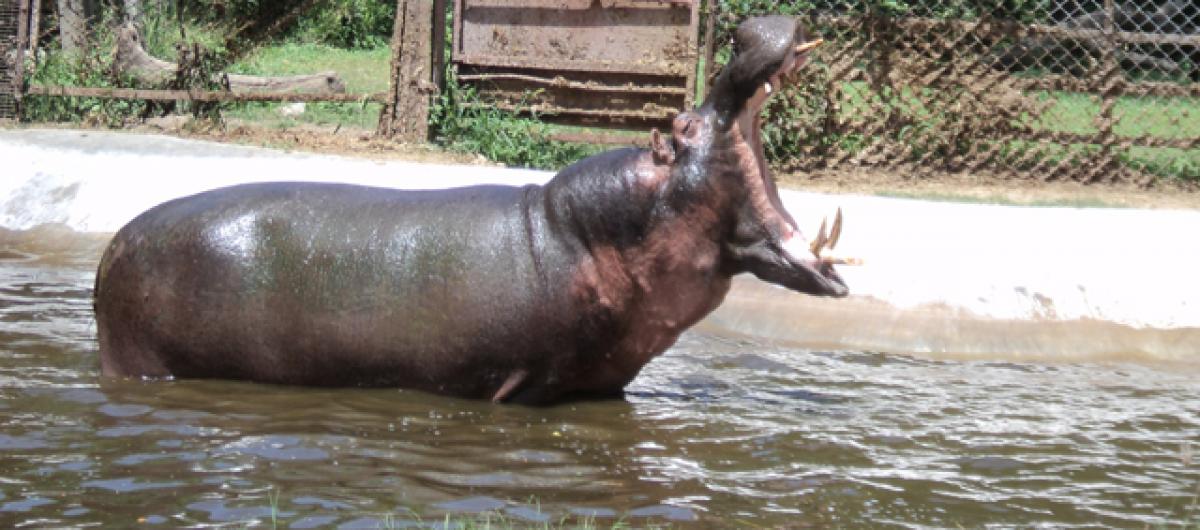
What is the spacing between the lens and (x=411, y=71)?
10.9m

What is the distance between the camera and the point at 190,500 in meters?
3.99

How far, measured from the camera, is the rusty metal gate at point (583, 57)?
35.1 ft

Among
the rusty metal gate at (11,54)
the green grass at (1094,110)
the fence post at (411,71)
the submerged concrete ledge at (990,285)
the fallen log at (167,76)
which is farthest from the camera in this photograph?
the fallen log at (167,76)

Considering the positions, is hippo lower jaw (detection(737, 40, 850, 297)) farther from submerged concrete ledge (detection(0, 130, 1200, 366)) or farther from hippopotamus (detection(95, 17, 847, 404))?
submerged concrete ledge (detection(0, 130, 1200, 366))

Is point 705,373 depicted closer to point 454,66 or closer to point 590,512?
point 590,512

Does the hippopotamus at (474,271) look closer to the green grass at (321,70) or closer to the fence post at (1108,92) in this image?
the green grass at (321,70)

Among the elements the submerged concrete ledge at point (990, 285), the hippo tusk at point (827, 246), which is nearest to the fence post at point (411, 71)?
the submerged concrete ledge at point (990, 285)

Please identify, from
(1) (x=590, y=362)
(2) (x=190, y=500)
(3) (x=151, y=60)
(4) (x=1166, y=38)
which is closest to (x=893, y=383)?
(1) (x=590, y=362)

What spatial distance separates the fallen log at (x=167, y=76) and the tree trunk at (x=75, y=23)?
30cm

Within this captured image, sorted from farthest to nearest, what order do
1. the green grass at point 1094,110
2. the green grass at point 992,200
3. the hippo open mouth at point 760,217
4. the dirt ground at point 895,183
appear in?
the green grass at point 1094,110 → the dirt ground at point 895,183 → the green grass at point 992,200 → the hippo open mouth at point 760,217

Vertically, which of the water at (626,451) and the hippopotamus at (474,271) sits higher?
the hippopotamus at (474,271)

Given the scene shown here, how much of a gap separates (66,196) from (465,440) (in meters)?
4.73

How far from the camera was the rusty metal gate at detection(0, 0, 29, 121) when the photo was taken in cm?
1173

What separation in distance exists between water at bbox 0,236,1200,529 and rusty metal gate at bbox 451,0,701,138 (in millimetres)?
4788
